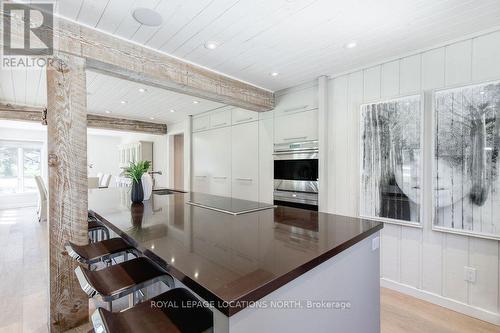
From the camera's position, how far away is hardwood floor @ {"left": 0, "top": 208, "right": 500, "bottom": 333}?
6.07 feet

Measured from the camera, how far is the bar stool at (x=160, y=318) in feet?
2.68

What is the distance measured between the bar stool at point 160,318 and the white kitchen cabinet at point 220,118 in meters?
3.57

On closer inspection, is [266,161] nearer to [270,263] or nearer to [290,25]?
[290,25]

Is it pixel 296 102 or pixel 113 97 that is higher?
pixel 113 97

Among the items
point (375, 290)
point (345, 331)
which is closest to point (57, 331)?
point (345, 331)

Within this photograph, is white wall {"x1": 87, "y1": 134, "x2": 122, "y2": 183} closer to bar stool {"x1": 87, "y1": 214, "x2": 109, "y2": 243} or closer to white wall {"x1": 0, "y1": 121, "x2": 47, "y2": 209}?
white wall {"x1": 0, "y1": 121, "x2": 47, "y2": 209}

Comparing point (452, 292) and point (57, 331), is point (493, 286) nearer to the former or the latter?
point (452, 292)

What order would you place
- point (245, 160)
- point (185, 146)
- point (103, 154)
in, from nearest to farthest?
point (245, 160) < point (185, 146) < point (103, 154)

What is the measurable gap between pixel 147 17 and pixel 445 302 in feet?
11.4

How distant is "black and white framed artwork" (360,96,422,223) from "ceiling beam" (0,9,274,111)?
164 centimetres

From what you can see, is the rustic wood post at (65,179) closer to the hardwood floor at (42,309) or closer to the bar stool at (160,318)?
the hardwood floor at (42,309)

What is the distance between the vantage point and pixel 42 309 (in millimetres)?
2053

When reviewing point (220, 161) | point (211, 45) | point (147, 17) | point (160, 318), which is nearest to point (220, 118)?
point (220, 161)

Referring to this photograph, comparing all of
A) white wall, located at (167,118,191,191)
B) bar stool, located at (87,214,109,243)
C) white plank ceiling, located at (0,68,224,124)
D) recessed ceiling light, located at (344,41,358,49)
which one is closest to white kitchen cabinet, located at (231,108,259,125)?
white plank ceiling, located at (0,68,224,124)
